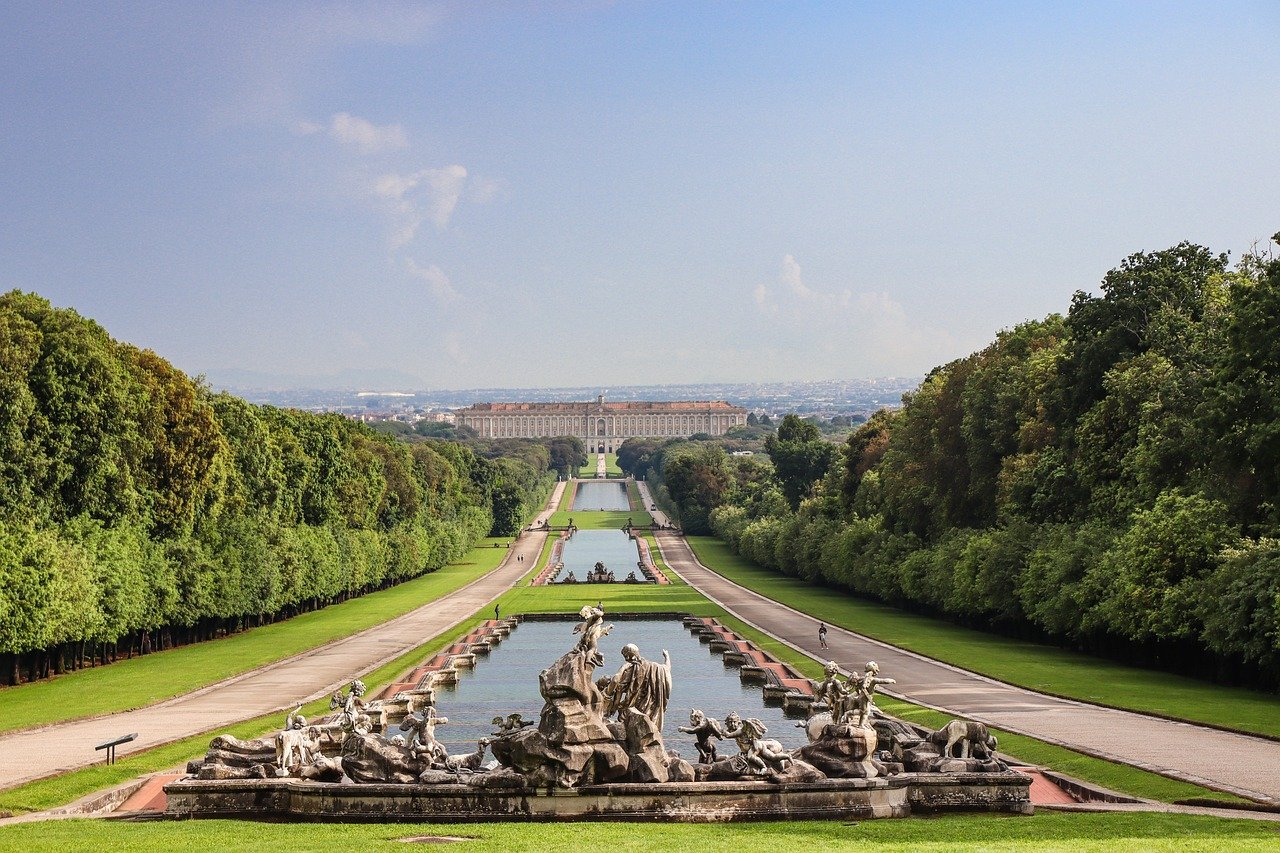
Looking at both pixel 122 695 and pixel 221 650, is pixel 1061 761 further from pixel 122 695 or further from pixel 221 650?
pixel 221 650

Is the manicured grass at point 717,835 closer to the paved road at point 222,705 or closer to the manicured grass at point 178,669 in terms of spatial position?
the paved road at point 222,705

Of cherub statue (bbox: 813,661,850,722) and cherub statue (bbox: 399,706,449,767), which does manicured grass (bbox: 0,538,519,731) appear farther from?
cherub statue (bbox: 813,661,850,722)

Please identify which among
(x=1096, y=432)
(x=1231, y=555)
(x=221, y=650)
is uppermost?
(x=1096, y=432)

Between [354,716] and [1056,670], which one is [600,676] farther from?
[1056,670]

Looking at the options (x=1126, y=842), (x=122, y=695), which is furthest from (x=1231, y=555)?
(x=122, y=695)

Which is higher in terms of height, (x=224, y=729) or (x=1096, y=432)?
(x=1096, y=432)

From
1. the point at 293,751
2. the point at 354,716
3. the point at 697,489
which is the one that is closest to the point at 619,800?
the point at 354,716

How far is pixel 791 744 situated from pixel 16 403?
27380 millimetres

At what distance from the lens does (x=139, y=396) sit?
176 feet

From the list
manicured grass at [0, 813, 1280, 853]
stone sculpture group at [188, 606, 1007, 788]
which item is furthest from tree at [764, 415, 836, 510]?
manicured grass at [0, 813, 1280, 853]

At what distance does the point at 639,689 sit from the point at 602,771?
122 centimetres

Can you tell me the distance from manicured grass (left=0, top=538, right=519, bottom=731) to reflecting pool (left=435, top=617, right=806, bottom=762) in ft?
23.6

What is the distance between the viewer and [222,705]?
37219mm

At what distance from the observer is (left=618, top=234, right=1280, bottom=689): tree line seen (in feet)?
126
